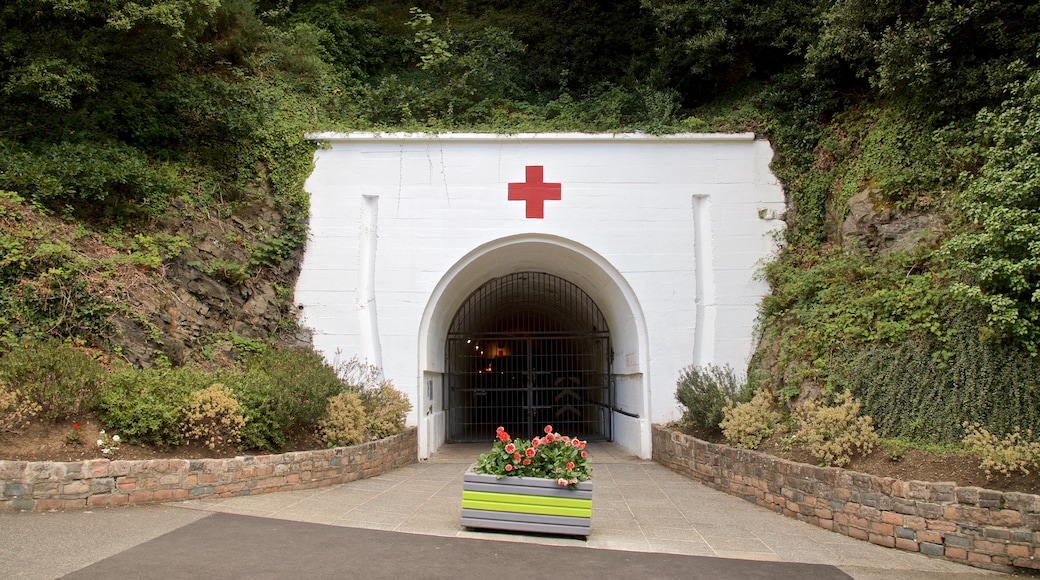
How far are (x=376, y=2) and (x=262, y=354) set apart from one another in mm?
11502

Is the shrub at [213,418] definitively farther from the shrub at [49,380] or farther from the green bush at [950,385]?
the green bush at [950,385]

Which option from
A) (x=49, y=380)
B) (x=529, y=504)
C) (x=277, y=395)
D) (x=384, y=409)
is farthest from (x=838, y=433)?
(x=49, y=380)

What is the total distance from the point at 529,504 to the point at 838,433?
324cm

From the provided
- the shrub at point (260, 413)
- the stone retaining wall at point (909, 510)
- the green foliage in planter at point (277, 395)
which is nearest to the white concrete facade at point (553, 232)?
the green foliage in planter at point (277, 395)

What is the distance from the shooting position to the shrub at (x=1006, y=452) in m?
5.41

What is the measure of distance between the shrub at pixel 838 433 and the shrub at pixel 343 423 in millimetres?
5138

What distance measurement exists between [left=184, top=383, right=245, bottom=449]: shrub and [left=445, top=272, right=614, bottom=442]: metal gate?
199 inches

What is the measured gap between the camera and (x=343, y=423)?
812 cm

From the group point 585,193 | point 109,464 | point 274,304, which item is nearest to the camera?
point 109,464

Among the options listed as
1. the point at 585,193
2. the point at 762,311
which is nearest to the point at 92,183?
the point at 585,193

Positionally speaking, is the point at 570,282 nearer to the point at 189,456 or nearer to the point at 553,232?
the point at 553,232

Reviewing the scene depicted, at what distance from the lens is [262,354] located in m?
9.12

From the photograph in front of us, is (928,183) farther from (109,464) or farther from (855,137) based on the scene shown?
(109,464)

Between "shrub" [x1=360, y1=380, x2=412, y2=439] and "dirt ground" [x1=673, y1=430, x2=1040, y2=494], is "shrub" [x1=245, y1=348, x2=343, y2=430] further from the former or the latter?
"dirt ground" [x1=673, y1=430, x2=1040, y2=494]
